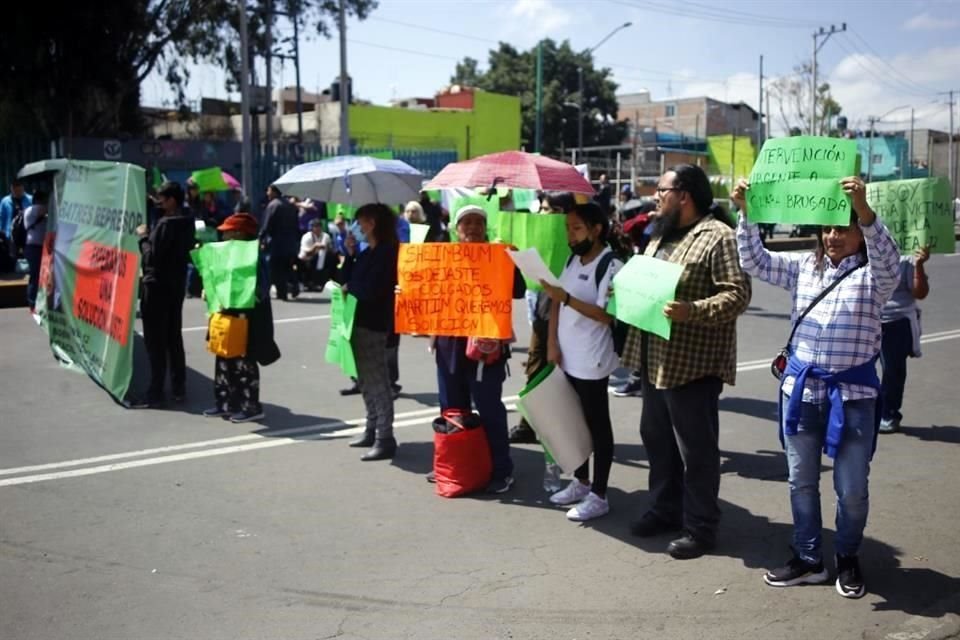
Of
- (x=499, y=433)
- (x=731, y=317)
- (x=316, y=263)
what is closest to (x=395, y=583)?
(x=499, y=433)

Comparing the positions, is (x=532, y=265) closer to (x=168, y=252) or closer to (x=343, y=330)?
(x=343, y=330)

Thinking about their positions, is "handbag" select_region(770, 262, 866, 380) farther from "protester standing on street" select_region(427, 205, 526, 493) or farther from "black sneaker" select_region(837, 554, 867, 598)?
"protester standing on street" select_region(427, 205, 526, 493)

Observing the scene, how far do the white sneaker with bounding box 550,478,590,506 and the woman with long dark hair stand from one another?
4.99 feet

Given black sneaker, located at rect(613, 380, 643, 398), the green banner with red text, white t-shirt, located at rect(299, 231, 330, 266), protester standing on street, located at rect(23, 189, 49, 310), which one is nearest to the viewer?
the green banner with red text

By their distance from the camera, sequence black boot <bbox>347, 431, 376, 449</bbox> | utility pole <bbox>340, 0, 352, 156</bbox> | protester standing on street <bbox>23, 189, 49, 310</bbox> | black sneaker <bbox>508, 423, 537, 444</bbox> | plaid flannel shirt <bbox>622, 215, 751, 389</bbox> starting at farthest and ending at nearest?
1. utility pole <bbox>340, 0, 352, 156</bbox>
2. protester standing on street <bbox>23, 189, 49, 310</bbox>
3. black sneaker <bbox>508, 423, 537, 444</bbox>
4. black boot <bbox>347, 431, 376, 449</bbox>
5. plaid flannel shirt <bbox>622, 215, 751, 389</bbox>

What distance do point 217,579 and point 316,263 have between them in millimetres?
12235

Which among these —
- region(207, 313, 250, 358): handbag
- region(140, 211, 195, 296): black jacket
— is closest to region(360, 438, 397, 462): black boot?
region(207, 313, 250, 358): handbag

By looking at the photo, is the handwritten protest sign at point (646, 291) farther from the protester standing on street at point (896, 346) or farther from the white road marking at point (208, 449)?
the protester standing on street at point (896, 346)

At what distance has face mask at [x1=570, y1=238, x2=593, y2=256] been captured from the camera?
5.29m

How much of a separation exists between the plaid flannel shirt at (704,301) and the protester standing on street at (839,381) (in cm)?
27

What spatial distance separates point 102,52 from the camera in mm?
25516

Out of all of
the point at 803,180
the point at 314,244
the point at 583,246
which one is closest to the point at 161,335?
the point at 583,246

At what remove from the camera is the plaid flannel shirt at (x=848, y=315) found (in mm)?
3954

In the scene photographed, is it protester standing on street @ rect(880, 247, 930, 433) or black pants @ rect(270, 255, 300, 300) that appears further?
black pants @ rect(270, 255, 300, 300)
